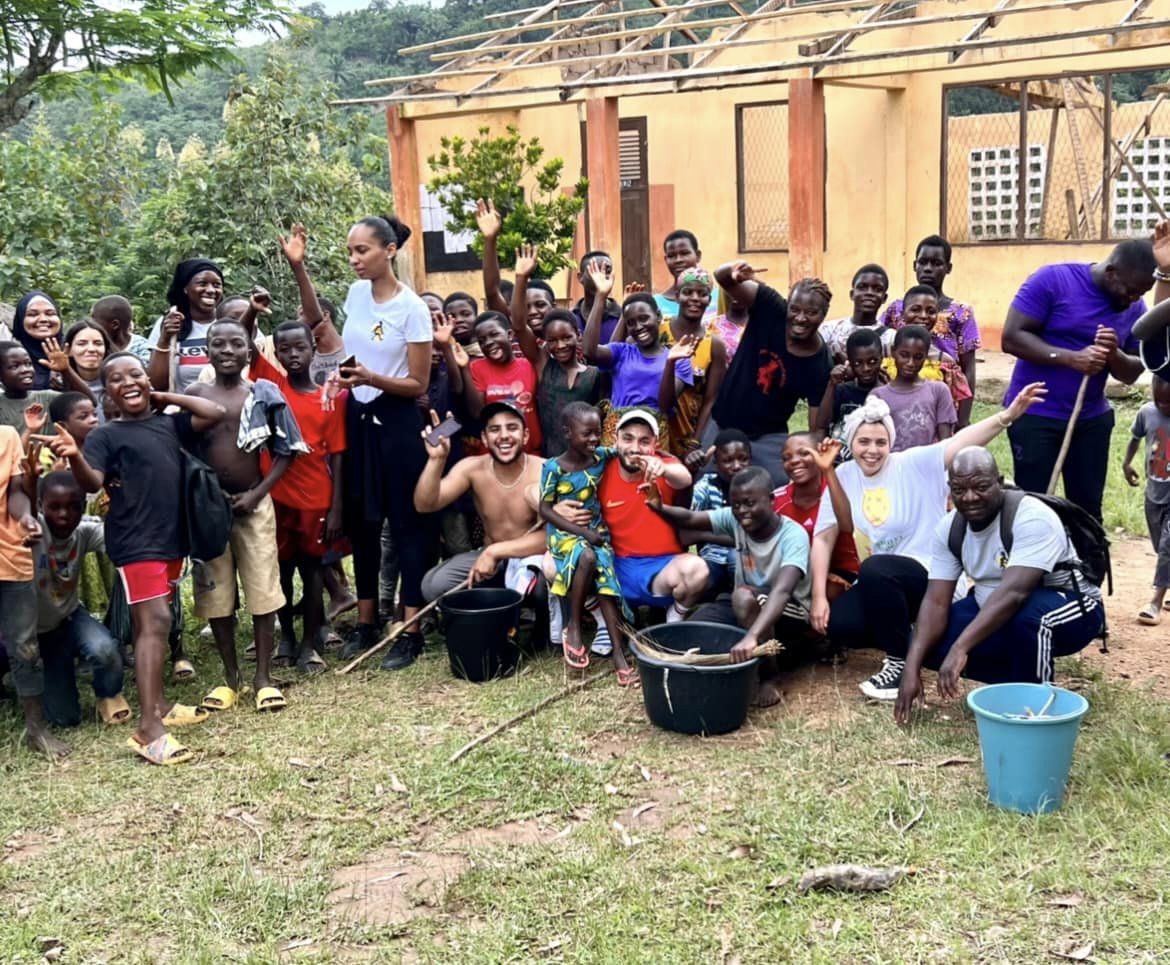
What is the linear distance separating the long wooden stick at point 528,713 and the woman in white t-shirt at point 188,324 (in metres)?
2.14

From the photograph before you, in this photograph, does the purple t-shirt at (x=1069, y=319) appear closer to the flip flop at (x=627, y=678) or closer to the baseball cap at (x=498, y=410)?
the flip flop at (x=627, y=678)

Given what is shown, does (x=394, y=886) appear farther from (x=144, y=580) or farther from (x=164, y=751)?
(x=144, y=580)

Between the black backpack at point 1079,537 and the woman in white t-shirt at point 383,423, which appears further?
the woman in white t-shirt at point 383,423

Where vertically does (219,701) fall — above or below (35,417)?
below

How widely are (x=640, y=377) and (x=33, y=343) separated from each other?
2.78 m

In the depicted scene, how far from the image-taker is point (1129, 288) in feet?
16.9

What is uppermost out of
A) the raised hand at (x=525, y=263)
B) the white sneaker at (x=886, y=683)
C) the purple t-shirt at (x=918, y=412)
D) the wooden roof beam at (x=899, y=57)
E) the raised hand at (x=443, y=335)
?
the wooden roof beam at (x=899, y=57)

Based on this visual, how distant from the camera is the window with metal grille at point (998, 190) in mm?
13234

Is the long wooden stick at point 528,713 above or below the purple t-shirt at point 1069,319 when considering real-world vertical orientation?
below

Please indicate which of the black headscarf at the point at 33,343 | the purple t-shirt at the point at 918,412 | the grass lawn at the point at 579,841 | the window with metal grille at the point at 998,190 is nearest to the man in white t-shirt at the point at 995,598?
the grass lawn at the point at 579,841

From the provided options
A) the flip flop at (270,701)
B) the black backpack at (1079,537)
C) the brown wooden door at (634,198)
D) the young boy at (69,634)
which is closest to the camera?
the black backpack at (1079,537)

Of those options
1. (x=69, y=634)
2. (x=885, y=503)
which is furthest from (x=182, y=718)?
(x=885, y=503)

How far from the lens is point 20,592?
4.92 m

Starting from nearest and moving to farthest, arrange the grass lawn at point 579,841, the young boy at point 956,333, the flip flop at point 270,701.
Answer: the grass lawn at point 579,841 → the flip flop at point 270,701 → the young boy at point 956,333
